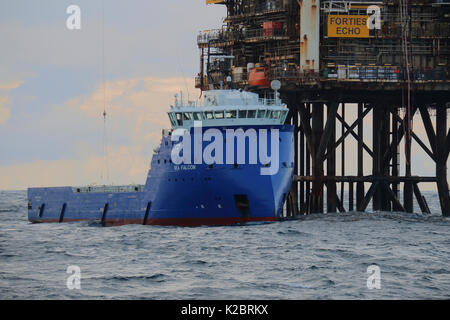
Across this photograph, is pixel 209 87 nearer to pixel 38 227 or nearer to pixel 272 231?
pixel 38 227

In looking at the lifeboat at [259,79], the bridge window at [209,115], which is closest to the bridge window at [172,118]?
the bridge window at [209,115]

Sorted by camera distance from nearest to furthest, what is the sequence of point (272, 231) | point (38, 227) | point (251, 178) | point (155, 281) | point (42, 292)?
point (42, 292) → point (155, 281) → point (272, 231) → point (251, 178) → point (38, 227)

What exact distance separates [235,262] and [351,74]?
123ft

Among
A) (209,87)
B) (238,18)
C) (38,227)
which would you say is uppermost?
(238,18)

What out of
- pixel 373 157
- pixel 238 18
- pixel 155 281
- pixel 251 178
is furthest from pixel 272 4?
pixel 155 281

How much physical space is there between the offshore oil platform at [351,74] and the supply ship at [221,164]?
11054mm

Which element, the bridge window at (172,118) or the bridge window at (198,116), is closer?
the bridge window at (198,116)

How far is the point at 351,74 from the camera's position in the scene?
79625 millimetres

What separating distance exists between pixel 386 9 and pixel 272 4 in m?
10.2

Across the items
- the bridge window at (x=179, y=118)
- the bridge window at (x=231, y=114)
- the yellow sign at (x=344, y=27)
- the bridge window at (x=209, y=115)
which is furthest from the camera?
the yellow sign at (x=344, y=27)

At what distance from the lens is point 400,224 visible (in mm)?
68500

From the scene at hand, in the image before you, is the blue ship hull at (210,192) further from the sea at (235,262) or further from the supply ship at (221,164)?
the sea at (235,262)

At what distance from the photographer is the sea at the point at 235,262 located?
3719cm

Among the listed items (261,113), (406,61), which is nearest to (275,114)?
(261,113)
